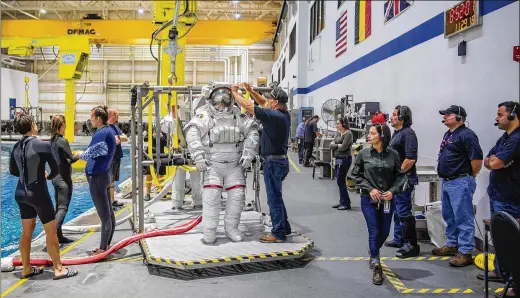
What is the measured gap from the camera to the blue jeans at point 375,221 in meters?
Result: 4.07

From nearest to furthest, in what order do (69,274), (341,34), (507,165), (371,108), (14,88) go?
1. (507,165)
2. (69,274)
3. (371,108)
4. (341,34)
5. (14,88)

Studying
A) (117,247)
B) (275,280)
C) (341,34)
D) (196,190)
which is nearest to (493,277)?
(275,280)

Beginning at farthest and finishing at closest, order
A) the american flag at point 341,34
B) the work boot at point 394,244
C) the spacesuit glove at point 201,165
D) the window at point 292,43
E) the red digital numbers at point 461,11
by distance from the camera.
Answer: the window at point 292,43
the american flag at point 341,34
the work boot at point 394,244
the red digital numbers at point 461,11
the spacesuit glove at point 201,165

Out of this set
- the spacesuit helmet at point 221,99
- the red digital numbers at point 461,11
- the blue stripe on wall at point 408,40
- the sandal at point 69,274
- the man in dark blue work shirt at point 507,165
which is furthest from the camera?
the red digital numbers at point 461,11

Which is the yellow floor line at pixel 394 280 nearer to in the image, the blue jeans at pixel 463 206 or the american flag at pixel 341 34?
the blue jeans at pixel 463 206

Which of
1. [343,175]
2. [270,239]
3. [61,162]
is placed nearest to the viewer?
[270,239]

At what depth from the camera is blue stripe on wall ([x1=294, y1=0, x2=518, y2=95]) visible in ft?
15.9

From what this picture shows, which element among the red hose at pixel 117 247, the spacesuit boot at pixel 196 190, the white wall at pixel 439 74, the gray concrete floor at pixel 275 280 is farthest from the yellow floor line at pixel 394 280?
the spacesuit boot at pixel 196 190

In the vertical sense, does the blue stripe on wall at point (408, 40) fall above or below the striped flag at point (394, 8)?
below

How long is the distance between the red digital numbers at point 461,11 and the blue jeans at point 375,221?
2.61 m

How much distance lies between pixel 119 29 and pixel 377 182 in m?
16.9

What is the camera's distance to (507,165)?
12.4 ft

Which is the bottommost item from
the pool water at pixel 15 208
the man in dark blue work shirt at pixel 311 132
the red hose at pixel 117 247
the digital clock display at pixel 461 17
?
the pool water at pixel 15 208

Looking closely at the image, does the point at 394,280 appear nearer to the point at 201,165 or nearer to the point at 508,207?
the point at 508,207
